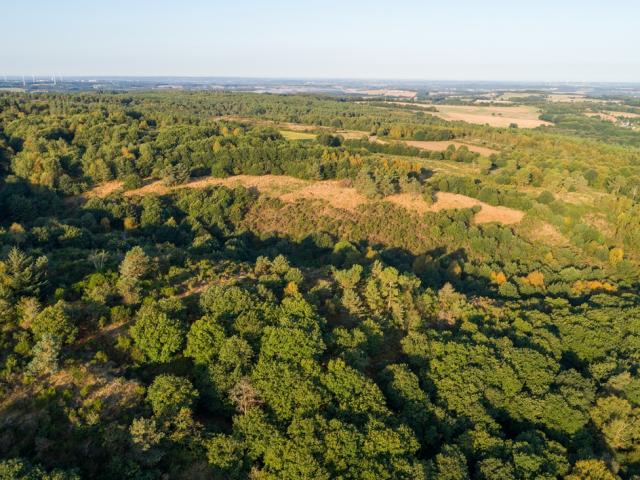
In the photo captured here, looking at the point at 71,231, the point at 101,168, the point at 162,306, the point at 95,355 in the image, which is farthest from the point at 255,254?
the point at 101,168

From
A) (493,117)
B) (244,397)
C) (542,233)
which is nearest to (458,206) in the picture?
(542,233)

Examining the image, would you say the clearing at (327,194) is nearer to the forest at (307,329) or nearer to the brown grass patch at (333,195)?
the brown grass patch at (333,195)

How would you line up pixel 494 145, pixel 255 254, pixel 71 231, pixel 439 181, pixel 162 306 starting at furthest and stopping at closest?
pixel 494 145 < pixel 439 181 < pixel 255 254 < pixel 71 231 < pixel 162 306

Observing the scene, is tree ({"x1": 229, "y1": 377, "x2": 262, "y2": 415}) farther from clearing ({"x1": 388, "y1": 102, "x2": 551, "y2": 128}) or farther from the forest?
clearing ({"x1": 388, "y1": 102, "x2": 551, "y2": 128})

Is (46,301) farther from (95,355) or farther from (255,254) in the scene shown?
(255,254)

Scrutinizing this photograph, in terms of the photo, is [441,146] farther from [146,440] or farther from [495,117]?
[146,440]

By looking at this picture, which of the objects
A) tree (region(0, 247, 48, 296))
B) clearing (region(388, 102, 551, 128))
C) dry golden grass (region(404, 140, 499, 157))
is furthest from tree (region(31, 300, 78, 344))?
clearing (region(388, 102, 551, 128))

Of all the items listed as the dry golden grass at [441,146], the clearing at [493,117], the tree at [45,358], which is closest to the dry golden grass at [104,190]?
the tree at [45,358]
